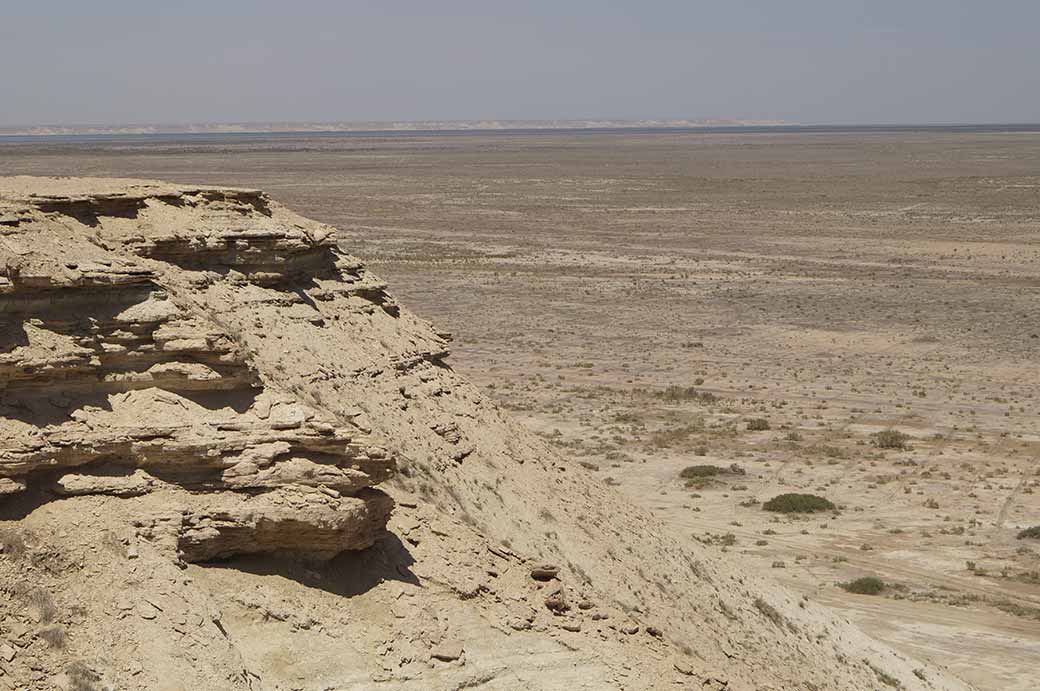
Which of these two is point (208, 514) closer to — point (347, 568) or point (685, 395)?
point (347, 568)

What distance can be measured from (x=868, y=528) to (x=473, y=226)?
68.9 m

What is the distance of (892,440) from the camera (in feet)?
110

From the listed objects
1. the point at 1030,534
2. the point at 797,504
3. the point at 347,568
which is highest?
the point at 347,568

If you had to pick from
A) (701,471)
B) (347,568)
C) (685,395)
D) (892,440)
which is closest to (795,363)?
(685,395)

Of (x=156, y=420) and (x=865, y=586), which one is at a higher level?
(x=156, y=420)

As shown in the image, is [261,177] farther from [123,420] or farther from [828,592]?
[123,420]

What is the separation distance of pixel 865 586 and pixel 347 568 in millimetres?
13923

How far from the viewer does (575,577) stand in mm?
14266

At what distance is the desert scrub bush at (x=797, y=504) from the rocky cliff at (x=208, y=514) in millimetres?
14264

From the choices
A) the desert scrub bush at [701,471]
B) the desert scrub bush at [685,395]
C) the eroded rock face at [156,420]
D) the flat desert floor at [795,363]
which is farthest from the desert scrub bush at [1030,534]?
the eroded rock face at [156,420]

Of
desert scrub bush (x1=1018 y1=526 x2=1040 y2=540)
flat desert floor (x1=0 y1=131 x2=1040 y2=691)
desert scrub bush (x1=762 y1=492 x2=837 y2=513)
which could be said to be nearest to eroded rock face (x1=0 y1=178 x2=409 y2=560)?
flat desert floor (x1=0 y1=131 x2=1040 y2=691)

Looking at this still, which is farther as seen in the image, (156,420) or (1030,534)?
(1030,534)

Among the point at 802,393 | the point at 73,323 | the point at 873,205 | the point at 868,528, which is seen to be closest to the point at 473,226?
the point at 873,205

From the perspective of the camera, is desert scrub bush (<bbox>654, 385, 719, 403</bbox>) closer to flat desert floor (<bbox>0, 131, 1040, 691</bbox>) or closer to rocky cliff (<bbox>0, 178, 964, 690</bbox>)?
flat desert floor (<bbox>0, 131, 1040, 691</bbox>)
